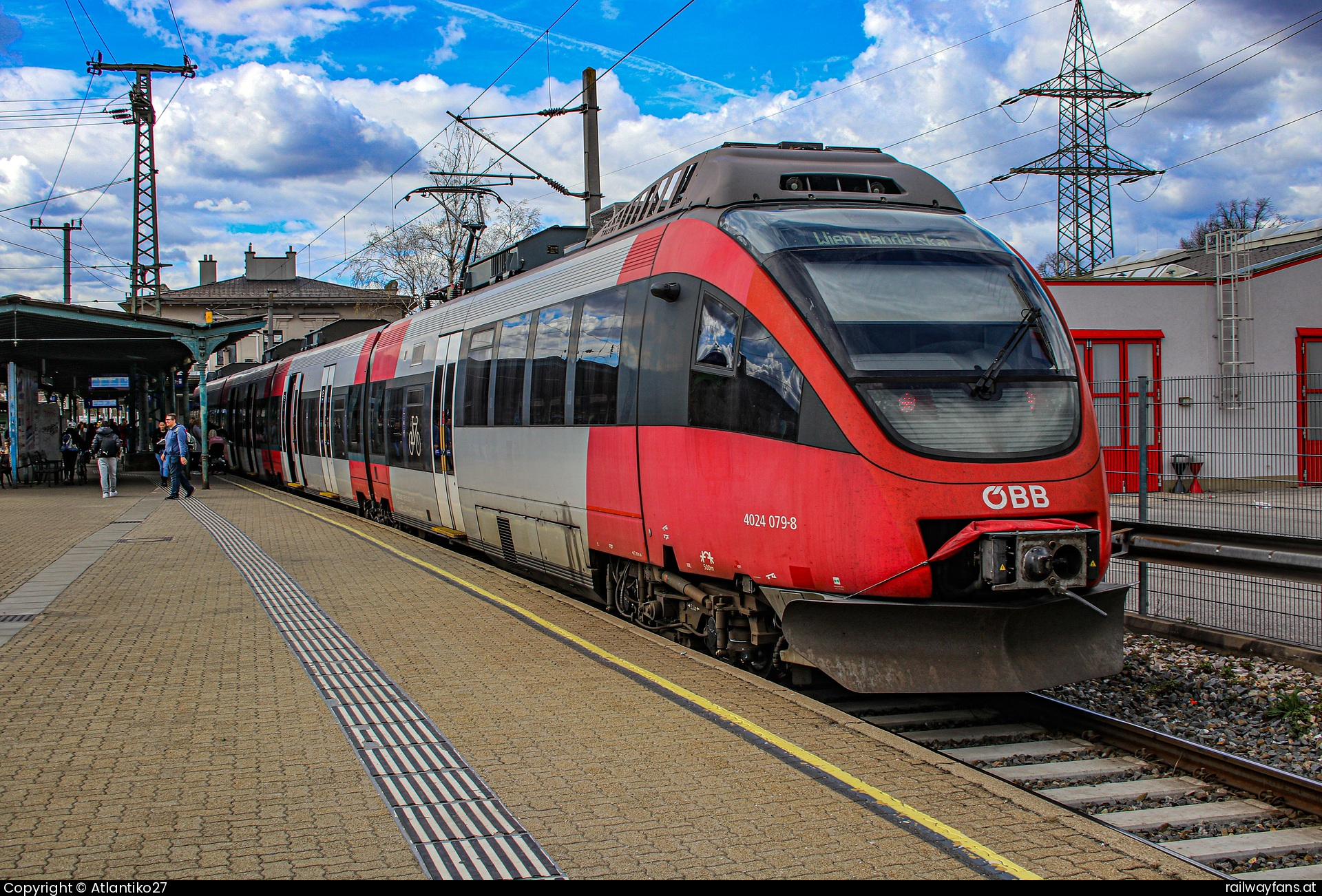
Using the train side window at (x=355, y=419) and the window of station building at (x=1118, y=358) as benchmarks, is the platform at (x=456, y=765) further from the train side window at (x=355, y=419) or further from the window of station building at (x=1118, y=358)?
the train side window at (x=355, y=419)

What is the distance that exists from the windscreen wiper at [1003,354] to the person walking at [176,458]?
21.4 m

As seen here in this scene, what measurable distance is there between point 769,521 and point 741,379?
0.92 m

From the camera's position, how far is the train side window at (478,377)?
11.6 meters

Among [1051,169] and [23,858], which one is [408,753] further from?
[1051,169]

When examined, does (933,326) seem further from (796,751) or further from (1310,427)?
(1310,427)

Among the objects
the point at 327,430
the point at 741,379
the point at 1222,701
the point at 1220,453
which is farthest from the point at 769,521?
the point at 327,430

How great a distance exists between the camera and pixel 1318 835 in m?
4.72

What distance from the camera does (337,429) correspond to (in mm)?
20234

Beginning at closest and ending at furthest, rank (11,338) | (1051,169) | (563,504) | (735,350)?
(735,350), (563,504), (11,338), (1051,169)

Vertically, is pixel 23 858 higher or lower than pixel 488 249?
lower

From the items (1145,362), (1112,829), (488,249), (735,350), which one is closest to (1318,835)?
(1112,829)

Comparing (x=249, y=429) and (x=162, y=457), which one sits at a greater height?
(x=249, y=429)

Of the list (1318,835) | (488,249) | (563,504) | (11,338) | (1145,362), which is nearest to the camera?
(1318,835)

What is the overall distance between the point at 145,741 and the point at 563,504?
437 centimetres
